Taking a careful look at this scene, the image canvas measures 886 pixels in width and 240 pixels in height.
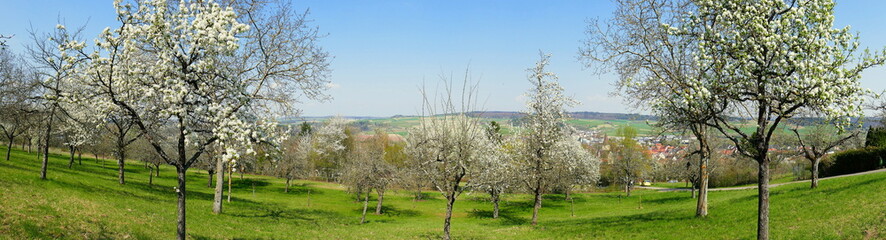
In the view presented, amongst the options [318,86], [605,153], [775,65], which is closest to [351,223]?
[318,86]

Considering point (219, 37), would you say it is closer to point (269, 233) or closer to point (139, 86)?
point (139, 86)

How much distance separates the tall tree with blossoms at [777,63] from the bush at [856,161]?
42197 mm

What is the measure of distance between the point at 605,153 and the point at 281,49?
9623cm

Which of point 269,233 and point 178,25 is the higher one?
point 178,25

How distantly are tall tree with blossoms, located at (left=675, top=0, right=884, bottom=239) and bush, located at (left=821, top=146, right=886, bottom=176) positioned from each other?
42197 millimetres

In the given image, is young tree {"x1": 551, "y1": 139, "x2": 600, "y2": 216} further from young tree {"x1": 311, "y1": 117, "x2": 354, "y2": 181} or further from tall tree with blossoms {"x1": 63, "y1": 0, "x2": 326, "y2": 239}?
young tree {"x1": 311, "y1": 117, "x2": 354, "y2": 181}

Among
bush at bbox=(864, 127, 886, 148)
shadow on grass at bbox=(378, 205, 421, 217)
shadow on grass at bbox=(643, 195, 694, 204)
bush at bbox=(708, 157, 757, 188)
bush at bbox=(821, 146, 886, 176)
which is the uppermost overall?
bush at bbox=(864, 127, 886, 148)

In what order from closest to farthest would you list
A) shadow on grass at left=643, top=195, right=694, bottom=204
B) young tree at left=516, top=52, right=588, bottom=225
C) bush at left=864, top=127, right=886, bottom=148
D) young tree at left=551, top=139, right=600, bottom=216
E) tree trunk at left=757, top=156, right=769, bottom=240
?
tree trunk at left=757, top=156, right=769, bottom=240, young tree at left=516, top=52, right=588, bottom=225, bush at left=864, top=127, right=886, bottom=148, young tree at left=551, top=139, right=600, bottom=216, shadow on grass at left=643, top=195, right=694, bottom=204

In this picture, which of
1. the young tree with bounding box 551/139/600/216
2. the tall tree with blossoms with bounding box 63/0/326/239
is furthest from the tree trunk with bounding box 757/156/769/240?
the young tree with bounding box 551/139/600/216

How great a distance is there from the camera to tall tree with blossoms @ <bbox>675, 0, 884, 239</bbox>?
9.98 meters

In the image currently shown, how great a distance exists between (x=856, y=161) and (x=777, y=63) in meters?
46.7

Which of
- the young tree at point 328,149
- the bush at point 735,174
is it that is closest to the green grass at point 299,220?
the bush at point 735,174

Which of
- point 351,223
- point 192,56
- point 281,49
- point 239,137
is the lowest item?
point 351,223

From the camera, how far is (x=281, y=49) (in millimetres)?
26250
